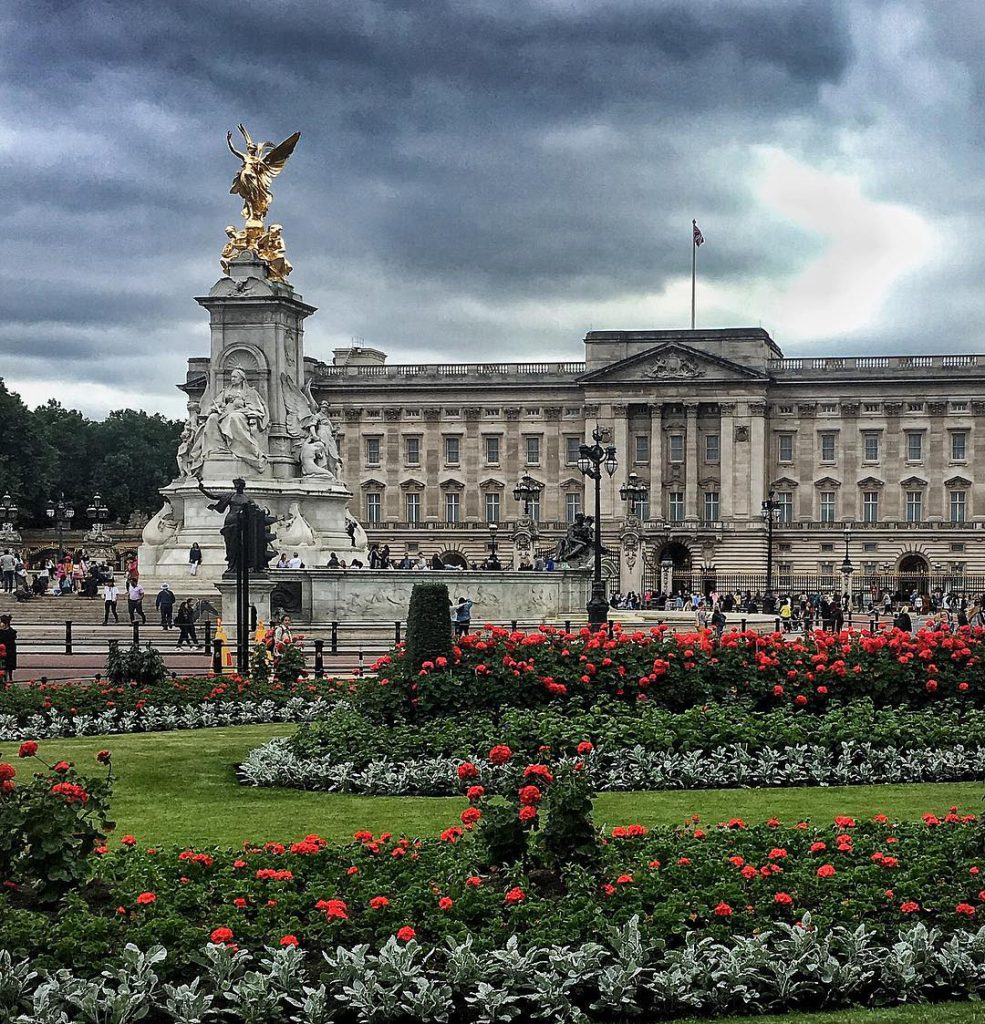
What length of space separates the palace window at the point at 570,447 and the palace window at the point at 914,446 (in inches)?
886

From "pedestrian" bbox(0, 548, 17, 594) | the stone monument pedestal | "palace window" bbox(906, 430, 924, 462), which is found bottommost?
"pedestrian" bbox(0, 548, 17, 594)

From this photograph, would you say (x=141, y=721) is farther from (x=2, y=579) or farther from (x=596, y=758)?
(x=2, y=579)

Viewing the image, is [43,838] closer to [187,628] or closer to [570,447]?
[187,628]

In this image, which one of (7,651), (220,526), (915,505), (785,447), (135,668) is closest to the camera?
(135,668)

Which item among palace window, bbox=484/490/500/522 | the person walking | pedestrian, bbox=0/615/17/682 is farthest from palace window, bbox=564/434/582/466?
pedestrian, bbox=0/615/17/682

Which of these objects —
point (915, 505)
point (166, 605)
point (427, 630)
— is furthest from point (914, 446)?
point (427, 630)

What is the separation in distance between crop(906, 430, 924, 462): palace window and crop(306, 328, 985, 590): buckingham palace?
10 centimetres

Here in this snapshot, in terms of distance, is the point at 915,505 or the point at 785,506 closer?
the point at 915,505

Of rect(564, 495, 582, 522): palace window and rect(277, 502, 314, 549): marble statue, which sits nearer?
rect(277, 502, 314, 549): marble statue

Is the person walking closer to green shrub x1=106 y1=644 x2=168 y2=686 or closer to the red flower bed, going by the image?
green shrub x1=106 y1=644 x2=168 y2=686

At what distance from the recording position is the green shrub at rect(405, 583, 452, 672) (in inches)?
693

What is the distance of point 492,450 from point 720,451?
16.4 meters

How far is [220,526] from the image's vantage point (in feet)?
144

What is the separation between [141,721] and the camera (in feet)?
64.7
